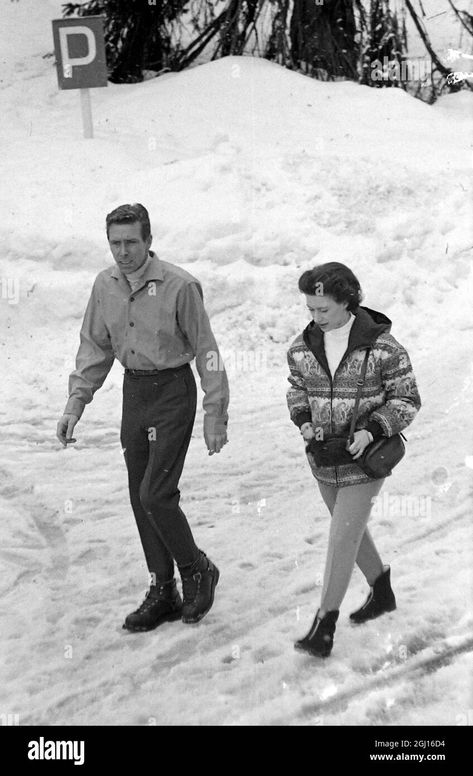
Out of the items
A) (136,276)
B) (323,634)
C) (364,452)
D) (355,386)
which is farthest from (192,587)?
(136,276)

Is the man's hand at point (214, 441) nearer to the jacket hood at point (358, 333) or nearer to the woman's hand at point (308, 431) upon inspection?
the woman's hand at point (308, 431)

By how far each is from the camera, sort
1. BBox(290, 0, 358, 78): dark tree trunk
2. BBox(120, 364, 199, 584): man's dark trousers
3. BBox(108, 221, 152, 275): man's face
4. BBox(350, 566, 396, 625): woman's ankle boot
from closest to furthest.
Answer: BBox(108, 221, 152, 275): man's face
BBox(120, 364, 199, 584): man's dark trousers
BBox(350, 566, 396, 625): woman's ankle boot
BBox(290, 0, 358, 78): dark tree trunk

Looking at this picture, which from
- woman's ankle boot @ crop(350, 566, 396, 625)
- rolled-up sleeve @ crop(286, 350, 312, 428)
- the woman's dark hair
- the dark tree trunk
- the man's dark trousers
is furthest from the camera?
the dark tree trunk

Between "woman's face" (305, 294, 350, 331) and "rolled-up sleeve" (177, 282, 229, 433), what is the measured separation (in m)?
0.55

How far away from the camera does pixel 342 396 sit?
167 inches

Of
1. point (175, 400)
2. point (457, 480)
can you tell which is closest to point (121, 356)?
point (175, 400)

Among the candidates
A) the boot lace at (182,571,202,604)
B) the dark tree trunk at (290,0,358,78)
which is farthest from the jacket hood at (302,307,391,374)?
the dark tree trunk at (290,0,358,78)

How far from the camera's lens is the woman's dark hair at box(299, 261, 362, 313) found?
4125mm

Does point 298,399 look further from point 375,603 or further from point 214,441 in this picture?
point 375,603

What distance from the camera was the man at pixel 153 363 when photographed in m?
4.57

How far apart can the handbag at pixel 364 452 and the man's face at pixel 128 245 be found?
1.06 metres

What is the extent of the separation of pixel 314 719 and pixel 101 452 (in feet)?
12.1

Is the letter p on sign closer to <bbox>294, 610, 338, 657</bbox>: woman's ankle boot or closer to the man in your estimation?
the man

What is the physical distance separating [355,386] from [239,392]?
4.13 m
